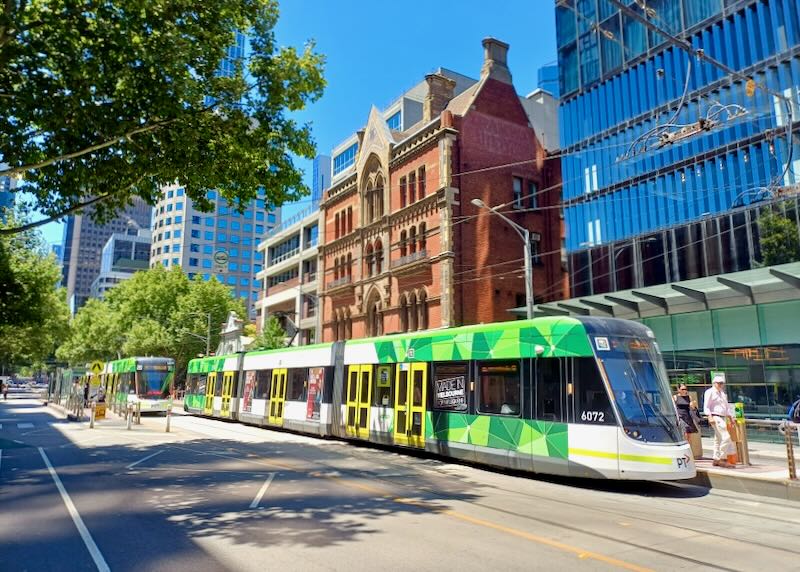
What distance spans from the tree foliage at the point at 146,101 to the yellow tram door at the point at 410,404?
566cm

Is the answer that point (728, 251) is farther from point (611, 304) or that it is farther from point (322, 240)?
point (322, 240)

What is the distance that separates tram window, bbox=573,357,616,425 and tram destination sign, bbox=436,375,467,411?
3288mm

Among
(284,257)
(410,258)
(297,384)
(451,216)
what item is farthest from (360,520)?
(284,257)

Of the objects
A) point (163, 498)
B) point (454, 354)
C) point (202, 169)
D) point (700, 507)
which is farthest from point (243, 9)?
point (700, 507)

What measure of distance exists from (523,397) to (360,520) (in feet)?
17.8

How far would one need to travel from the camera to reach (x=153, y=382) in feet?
113

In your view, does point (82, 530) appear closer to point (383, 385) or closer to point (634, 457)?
point (634, 457)

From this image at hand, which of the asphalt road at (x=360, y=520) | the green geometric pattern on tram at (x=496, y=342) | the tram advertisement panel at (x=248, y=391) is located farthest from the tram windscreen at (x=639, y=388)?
the tram advertisement panel at (x=248, y=391)

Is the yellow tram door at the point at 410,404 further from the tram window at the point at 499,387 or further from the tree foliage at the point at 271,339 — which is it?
the tree foliage at the point at 271,339

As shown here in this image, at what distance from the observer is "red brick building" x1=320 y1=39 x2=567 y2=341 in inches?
1278

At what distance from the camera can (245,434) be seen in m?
22.0

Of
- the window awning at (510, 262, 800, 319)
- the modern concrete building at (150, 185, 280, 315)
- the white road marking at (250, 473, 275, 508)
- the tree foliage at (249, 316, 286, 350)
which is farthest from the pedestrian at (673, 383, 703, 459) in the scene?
the modern concrete building at (150, 185, 280, 315)

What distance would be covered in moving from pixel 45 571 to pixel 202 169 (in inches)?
400

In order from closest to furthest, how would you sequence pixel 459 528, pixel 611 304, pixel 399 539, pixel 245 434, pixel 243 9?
pixel 399 539
pixel 459 528
pixel 243 9
pixel 245 434
pixel 611 304
